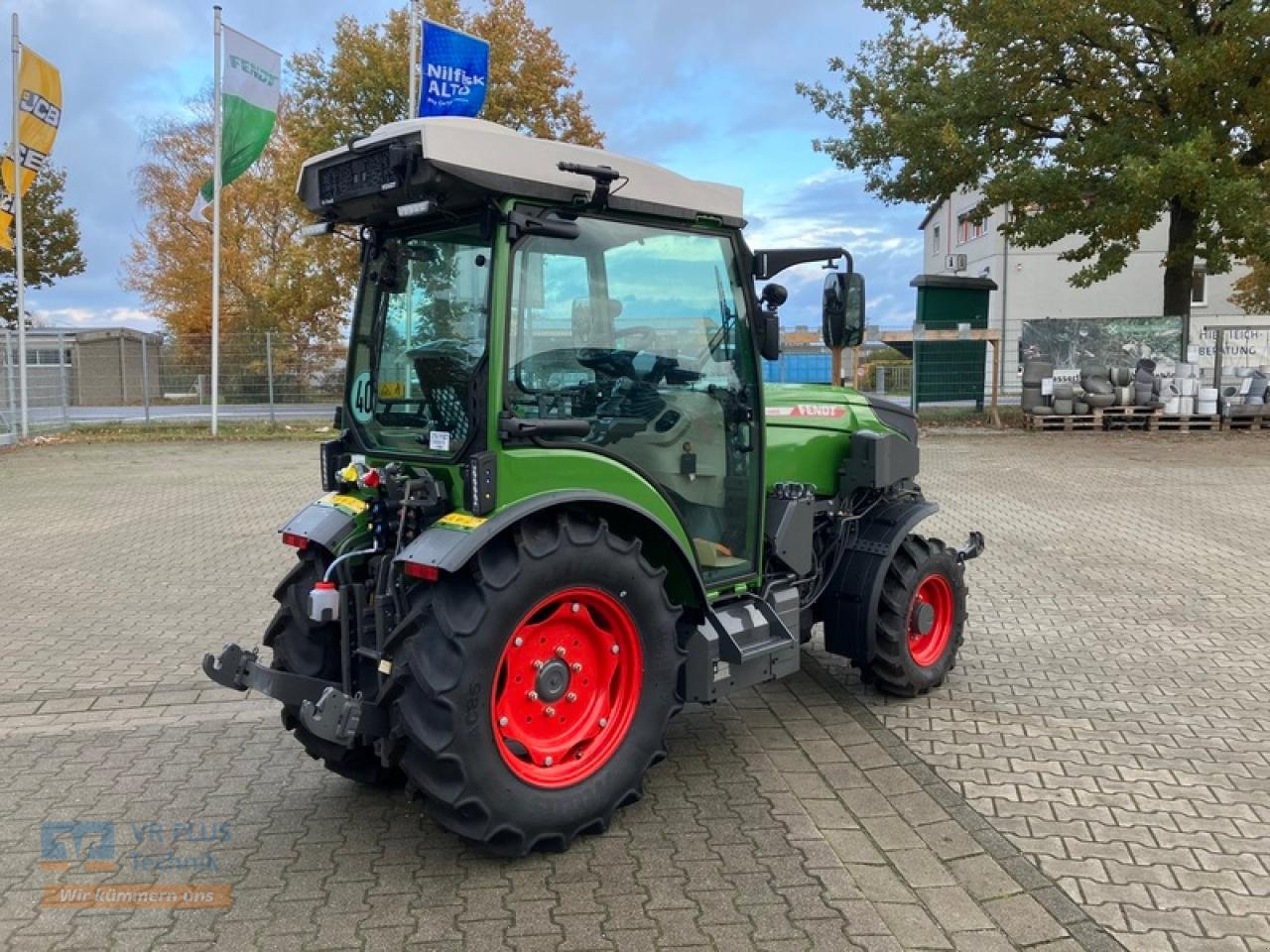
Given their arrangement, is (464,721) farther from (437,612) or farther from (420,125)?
(420,125)

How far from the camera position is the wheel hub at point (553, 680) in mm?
3301

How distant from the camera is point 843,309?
4137mm

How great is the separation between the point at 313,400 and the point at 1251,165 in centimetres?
1885

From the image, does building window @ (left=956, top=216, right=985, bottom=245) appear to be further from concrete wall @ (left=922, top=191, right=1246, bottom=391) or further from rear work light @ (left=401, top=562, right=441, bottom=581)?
rear work light @ (left=401, top=562, right=441, bottom=581)

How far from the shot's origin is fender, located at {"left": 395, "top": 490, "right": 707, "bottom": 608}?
3010 millimetres

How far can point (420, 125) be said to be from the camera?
9.89 ft

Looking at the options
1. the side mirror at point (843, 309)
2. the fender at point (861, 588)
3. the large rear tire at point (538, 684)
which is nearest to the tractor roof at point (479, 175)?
the side mirror at point (843, 309)

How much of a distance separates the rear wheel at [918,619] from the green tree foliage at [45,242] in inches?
1326

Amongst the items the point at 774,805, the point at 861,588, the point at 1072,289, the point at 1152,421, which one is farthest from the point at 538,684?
the point at 1072,289

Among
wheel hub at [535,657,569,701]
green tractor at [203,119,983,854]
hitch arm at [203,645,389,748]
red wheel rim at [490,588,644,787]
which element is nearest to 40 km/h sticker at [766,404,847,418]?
green tractor at [203,119,983,854]

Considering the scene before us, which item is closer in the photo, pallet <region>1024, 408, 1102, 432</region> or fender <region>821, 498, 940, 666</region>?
fender <region>821, 498, 940, 666</region>

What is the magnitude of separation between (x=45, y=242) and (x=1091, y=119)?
31.0m

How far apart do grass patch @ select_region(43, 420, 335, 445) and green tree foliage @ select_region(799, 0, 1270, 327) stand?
42.1 feet

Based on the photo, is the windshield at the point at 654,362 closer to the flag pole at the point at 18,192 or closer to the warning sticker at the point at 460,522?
the warning sticker at the point at 460,522
